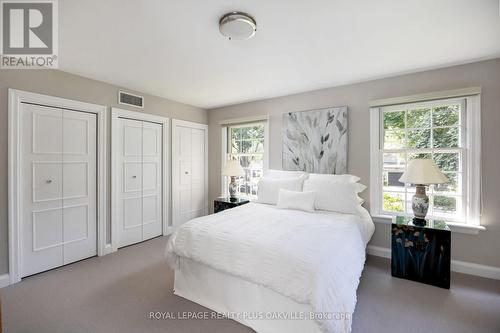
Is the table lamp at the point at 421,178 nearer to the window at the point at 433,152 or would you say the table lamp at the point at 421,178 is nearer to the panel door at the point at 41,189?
the window at the point at 433,152

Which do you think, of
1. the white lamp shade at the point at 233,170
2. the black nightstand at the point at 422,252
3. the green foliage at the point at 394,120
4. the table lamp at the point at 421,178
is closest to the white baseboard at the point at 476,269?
the black nightstand at the point at 422,252

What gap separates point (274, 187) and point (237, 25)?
2129 millimetres

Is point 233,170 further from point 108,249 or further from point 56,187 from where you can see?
point 56,187

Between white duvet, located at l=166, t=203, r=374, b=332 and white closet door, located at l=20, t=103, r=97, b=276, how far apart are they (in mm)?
1637

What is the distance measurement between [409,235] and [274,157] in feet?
7.18

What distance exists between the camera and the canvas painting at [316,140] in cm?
335

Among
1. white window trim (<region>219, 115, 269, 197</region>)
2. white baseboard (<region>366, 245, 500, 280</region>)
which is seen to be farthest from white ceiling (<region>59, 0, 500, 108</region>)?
white baseboard (<region>366, 245, 500, 280</region>)

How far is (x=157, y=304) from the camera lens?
2.10 meters

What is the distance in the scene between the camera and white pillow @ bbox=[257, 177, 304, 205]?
10.6 ft

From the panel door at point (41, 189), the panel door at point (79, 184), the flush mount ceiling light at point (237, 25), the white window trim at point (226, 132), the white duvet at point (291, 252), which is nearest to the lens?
the white duvet at point (291, 252)

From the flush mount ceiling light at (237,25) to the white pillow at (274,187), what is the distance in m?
1.97

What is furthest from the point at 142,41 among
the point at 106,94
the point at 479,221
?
the point at 479,221

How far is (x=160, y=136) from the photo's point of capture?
3.96m

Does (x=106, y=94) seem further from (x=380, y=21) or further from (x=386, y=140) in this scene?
(x=386, y=140)
